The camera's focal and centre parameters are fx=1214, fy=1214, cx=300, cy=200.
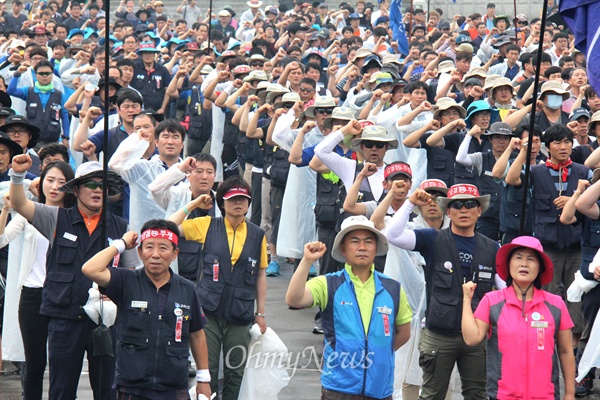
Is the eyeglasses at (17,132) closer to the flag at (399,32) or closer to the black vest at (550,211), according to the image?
the black vest at (550,211)

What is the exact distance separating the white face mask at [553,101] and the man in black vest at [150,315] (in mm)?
6888

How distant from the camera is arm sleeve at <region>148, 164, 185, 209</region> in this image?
383 inches

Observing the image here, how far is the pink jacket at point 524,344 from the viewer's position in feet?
24.4

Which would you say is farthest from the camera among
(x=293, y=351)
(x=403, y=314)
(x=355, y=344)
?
(x=293, y=351)

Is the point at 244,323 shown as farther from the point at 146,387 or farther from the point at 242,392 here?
the point at 146,387

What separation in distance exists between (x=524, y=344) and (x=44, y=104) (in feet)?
32.6

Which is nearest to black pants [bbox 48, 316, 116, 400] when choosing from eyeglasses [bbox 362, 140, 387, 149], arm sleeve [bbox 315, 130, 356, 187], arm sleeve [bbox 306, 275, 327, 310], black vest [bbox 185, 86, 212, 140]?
arm sleeve [bbox 306, 275, 327, 310]

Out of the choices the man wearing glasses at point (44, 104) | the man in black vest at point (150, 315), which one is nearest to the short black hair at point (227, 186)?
the man in black vest at point (150, 315)

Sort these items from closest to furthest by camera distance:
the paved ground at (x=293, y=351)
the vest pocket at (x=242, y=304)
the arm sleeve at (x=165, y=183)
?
the vest pocket at (x=242, y=304)
the arm sleeve at (x=165, y=183)
the paved ground at (x=293, y=351)

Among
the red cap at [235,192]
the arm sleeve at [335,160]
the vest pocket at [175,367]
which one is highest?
the arm sleeve at [335,160]

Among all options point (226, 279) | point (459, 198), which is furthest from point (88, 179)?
point (459, 198)

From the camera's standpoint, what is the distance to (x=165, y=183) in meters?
9.77

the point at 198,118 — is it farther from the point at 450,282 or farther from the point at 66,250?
the point at 450,282

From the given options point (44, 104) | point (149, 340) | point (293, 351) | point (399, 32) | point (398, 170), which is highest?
point (399, 32)
